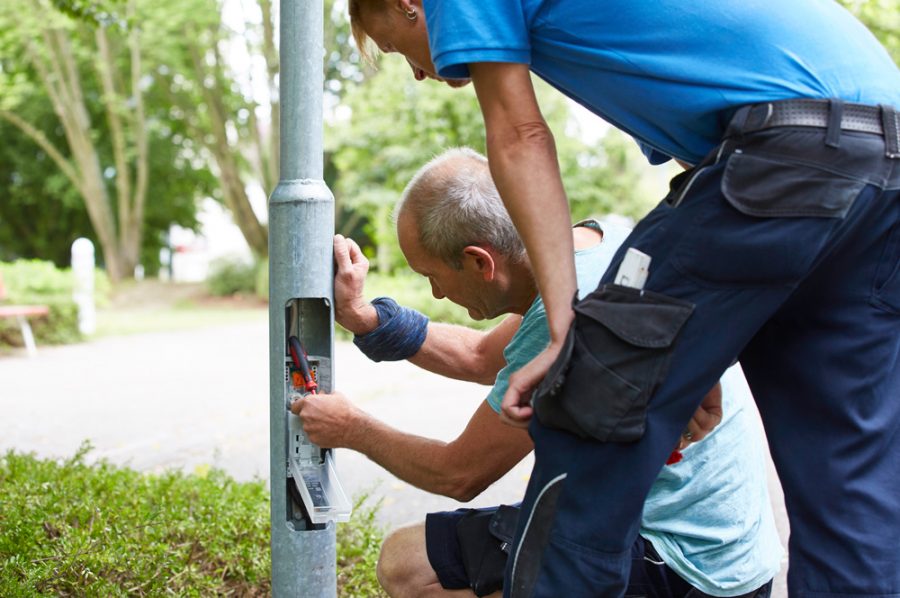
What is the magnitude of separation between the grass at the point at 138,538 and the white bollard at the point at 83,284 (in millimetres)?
9540

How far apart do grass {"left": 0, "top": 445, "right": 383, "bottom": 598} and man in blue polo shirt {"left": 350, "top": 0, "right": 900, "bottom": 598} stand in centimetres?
174

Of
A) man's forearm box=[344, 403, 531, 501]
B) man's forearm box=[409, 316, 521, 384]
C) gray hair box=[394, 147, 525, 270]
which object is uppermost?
gray hair box=[394, 147, 525, 270]

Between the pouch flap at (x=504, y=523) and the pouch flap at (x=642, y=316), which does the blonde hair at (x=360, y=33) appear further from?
the pouch flap at (x=504, y=523)

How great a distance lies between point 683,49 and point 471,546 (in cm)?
135

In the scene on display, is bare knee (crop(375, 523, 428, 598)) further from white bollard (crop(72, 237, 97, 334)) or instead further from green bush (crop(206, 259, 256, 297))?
green bush (crop(206, 259, 256, 297))

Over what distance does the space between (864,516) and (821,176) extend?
641 millimetres

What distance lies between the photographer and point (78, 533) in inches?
127

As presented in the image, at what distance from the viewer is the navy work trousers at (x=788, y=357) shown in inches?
62.1

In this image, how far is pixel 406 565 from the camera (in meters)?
2.59

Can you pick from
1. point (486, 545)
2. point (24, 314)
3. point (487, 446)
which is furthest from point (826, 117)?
point (24, 314)

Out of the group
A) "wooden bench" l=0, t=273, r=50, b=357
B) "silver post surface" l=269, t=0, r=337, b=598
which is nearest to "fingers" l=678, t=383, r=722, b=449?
"silver post surface" l=269, t=0, r=337, b=598

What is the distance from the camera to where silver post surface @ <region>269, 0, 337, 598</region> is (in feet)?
7.44

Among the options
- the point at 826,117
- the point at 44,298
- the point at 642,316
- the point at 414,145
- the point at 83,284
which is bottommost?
the point at 44,298

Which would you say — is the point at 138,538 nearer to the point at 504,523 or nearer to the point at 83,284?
the point at 504,523
